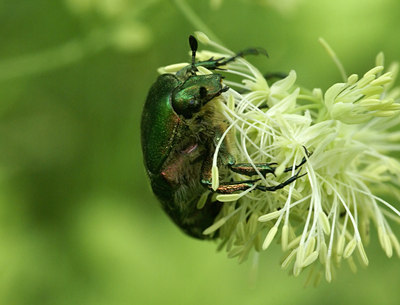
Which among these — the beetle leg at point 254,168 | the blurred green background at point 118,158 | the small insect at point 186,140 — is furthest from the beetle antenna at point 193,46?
the blurred green background at point 118,158

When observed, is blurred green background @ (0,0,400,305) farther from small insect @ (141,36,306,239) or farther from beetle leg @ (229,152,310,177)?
beetle leg @ (229,152,310,177)

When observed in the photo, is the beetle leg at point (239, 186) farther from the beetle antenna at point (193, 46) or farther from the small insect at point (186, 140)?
the beetle antenna at point (193, 46)

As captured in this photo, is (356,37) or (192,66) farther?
(356,37)

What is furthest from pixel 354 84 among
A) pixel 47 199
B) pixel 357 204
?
pixel 47 199

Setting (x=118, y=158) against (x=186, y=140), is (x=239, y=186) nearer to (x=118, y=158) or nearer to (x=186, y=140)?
(x=186, y=140)


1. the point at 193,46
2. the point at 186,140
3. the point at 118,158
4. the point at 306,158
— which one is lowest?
the point at 306,158

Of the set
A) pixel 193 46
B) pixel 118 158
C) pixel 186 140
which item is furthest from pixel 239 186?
pixel 118 158

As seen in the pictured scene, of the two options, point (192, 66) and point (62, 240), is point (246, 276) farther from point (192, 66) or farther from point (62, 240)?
point (192, 66)
